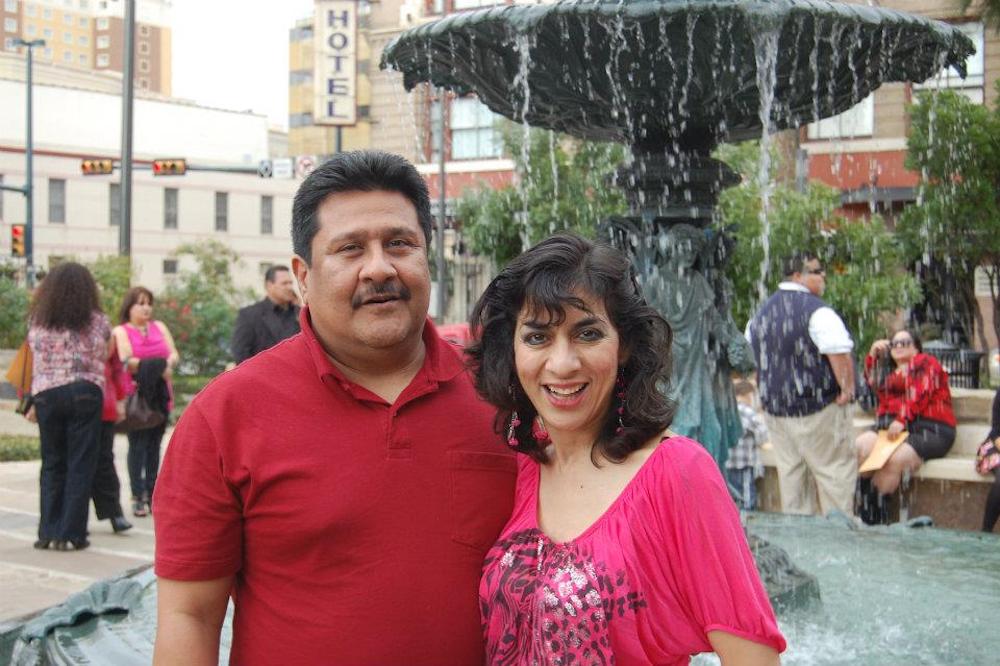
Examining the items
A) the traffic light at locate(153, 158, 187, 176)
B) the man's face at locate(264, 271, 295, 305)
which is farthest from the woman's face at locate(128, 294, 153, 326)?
the traffic light at locate(153, 158, 187, 176)

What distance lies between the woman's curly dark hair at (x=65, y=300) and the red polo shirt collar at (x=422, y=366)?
5.12 meters

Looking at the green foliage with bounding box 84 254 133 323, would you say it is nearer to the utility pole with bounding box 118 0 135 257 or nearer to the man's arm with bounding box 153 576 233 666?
the utility pole with bounding box 118 0 135 257

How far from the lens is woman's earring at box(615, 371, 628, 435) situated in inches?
86.8

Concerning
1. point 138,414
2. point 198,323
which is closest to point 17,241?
point 198,323

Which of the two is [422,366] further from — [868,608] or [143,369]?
[143,369]

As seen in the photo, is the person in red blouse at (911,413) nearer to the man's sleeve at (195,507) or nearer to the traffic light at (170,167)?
the man's sleeve at (195,507)

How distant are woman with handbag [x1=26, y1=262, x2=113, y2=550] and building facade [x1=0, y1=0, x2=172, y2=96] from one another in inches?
5088

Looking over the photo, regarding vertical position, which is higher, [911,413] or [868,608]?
[911,413]

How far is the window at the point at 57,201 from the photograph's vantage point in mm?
45844

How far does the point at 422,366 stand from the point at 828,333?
4.93 meters

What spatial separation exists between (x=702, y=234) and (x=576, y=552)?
3403 millimetres

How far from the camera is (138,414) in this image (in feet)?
27.4

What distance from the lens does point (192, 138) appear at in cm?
5947

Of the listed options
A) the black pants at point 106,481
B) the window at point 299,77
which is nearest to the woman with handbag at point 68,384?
the black pants at point 106,481
